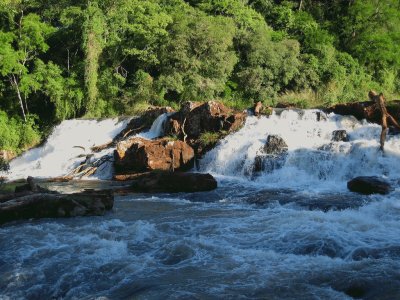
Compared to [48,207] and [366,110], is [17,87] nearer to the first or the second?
[48,207]

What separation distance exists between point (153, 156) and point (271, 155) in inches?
182

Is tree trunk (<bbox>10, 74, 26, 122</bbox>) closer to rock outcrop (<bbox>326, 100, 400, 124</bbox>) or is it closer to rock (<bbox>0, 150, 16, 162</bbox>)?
rock (<bbox>0, 150, 16, 162</bbox>)

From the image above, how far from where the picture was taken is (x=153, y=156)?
18828mm

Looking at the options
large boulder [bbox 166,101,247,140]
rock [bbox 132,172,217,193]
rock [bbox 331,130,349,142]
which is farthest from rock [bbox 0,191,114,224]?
rock [bbox 331,130,349,142]

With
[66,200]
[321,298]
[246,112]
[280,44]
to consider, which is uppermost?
[280,44]

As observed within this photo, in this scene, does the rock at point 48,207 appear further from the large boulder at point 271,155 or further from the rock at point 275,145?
the rock at point 275,145

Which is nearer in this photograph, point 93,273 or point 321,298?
point 321,298

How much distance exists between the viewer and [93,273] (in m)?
7.80

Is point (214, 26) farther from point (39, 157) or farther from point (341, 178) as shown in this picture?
point (341, 178)

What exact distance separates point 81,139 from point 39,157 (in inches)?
93.5

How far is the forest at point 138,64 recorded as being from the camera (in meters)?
29.1

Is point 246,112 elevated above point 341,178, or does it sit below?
above

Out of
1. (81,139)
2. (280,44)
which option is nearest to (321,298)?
(81,139)

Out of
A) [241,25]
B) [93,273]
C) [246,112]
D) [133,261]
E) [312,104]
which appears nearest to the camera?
[93,273]
